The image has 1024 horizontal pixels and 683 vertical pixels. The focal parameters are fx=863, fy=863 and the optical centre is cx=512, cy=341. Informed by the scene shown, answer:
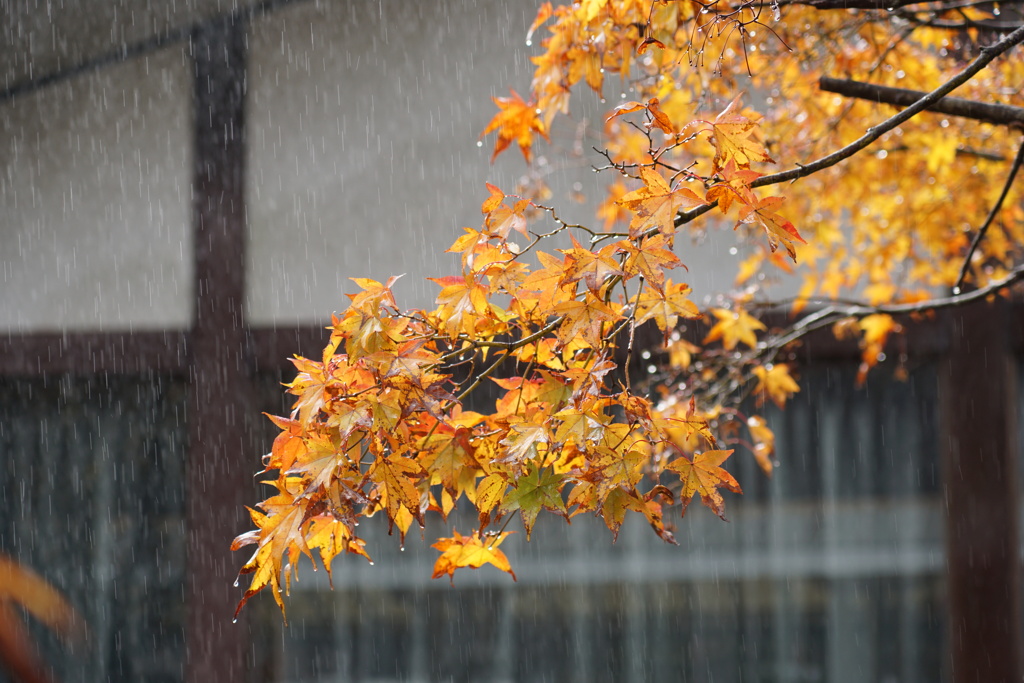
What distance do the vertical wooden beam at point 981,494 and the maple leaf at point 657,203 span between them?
3392 millimetres

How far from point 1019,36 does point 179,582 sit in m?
4.70

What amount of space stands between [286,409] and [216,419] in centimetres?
38

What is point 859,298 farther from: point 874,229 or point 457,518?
point 457,518

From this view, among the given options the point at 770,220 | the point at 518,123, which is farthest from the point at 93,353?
the point at 770,220

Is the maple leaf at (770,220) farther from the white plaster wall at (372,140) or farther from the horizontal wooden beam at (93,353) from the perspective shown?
the horizontal wooden beam at (93,353)

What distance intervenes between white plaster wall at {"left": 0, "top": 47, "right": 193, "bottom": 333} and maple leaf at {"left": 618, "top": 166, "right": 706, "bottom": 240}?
389 cm

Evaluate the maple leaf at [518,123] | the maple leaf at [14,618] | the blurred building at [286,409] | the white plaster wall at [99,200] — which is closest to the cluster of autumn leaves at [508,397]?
the maple leaf at [518,123]

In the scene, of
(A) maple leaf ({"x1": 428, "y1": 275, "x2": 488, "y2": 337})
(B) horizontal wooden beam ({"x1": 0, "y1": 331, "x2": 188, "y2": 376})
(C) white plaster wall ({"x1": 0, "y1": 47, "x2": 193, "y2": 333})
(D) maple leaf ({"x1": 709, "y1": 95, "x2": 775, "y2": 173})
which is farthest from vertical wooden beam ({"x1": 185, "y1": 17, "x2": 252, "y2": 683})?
(D) maple leaf ({"x1": 709, "y1": 95, "x2": 775, "y2": 173})

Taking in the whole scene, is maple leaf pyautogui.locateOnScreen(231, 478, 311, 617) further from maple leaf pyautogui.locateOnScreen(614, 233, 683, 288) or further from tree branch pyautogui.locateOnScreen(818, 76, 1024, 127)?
tree branch pyautogui.locateOnScreen(818, 76, 1024, 127)

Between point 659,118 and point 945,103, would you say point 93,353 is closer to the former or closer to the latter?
point 659,118

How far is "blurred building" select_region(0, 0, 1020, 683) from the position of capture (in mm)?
4641

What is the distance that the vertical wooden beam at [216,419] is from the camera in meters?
4.56

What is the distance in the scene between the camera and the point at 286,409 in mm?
4824

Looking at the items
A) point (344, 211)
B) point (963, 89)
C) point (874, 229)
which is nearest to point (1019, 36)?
point (963, 89)
